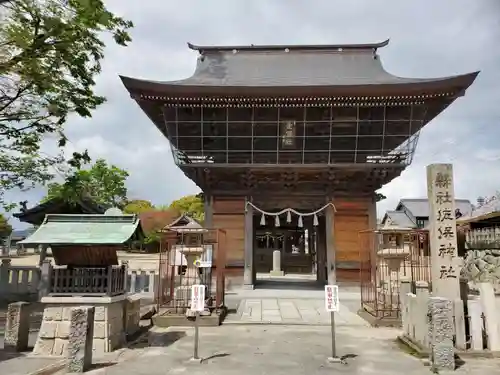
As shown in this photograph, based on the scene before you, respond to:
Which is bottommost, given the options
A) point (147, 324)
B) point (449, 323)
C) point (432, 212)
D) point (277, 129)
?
point (147, 324)

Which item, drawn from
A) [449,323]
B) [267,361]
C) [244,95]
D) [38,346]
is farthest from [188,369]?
[244,95]

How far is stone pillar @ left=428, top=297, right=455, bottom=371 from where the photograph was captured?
6605 mm

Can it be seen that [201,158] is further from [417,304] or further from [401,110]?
[417,304]

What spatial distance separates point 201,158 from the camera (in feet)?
65.9

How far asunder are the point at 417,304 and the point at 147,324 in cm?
728

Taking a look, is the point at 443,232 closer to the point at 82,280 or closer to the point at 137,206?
the point at 82,280

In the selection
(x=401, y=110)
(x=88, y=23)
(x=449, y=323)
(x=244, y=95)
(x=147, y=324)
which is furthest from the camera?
(x=401, y=110)

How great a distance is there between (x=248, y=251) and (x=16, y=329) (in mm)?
12426

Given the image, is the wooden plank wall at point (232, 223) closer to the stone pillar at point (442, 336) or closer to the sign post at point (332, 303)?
the sign post at point (332, 303)

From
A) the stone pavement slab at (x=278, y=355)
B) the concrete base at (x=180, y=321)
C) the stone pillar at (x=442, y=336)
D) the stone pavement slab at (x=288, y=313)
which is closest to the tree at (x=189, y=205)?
the stone pavement slab at (x=288, y=313)

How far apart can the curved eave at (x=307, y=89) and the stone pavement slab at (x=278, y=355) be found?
35.9 ft

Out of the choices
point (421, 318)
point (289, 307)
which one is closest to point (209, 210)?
point (289, 307)

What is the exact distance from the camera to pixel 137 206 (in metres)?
56.1

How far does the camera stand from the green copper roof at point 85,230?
7.99 metres
